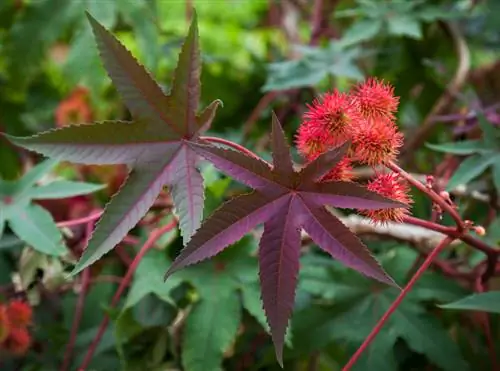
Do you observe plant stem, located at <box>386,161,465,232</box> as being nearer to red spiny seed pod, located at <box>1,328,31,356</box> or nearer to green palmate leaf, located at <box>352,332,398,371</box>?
green palmate leaf, located at <box>352,332,398,371</box>

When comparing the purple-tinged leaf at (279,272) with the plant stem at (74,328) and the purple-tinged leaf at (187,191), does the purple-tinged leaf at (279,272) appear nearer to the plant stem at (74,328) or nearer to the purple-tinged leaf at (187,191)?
the purple-tinged leaf at (187,191)

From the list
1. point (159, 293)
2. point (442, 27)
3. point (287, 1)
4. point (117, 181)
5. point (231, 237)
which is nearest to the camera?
point (231, 237)

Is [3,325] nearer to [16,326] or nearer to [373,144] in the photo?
[16,326]

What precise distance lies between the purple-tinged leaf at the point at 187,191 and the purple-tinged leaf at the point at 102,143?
2 cm

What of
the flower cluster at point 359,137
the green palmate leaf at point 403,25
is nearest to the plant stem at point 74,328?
the flower cluster at point 359,137

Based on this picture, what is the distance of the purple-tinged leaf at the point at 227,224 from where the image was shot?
548 mm

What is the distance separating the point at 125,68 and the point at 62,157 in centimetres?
9

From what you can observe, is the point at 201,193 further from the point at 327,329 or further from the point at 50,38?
the point at 50,38

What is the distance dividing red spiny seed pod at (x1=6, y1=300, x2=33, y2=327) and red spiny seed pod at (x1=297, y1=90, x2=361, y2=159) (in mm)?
463

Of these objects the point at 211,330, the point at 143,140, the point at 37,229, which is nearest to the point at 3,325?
the point at 37,229

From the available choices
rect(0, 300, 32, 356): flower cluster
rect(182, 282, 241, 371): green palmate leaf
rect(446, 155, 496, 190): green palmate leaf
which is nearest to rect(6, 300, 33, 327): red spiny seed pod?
rect(0, 300, 32, 356): flower cluster

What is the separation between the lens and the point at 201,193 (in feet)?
1.99

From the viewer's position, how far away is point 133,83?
0.62 metres

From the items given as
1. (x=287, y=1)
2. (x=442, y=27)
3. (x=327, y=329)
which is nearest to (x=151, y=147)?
(x=327, y=329)
